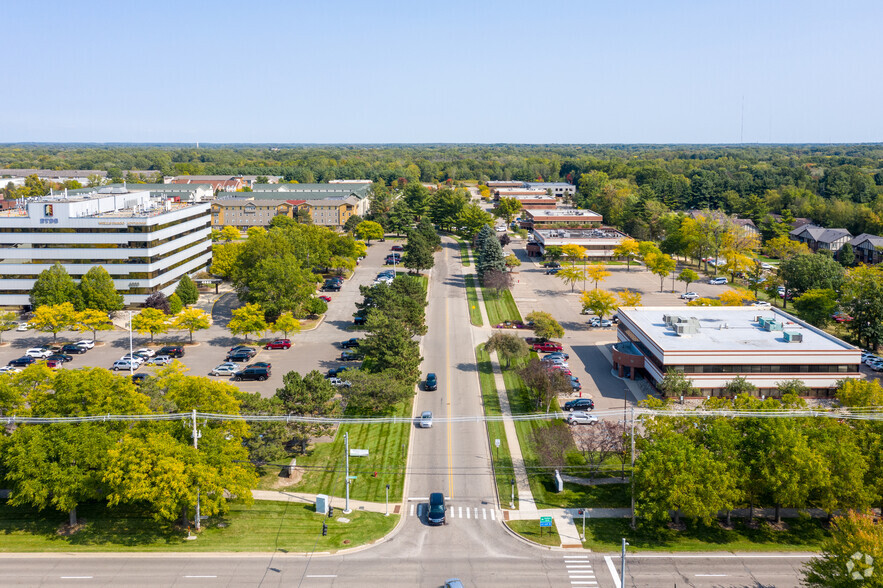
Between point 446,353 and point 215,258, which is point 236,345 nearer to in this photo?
point 446,353

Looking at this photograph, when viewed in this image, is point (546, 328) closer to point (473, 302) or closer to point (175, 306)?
point (473, 302)

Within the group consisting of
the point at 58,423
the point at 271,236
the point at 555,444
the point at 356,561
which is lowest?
the point at 356,561

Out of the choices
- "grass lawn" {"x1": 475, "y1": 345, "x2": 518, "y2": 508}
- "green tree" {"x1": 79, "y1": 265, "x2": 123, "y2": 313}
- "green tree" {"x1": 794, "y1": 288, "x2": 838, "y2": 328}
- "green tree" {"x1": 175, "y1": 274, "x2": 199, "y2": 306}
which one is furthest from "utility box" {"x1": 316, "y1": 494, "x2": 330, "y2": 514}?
"green tree" {"x1": 794, "y1": 288, "x2": 838, "y2": 328}

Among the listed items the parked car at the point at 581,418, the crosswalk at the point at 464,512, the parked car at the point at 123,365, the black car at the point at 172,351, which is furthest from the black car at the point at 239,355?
the parked car at the point at 581,418

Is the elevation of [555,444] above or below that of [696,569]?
above

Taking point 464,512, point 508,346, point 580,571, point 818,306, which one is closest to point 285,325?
point 508,346

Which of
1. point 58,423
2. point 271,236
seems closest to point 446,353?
point 271,236
